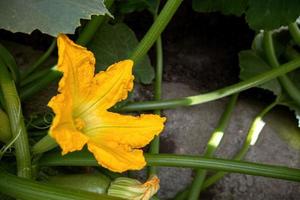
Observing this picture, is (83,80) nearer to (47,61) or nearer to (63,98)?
(63,98)

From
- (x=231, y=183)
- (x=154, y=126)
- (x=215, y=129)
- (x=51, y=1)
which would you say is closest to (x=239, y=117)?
(x=215, y=129)

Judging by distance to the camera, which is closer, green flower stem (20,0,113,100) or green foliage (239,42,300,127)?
green flower stem (20,0,113,100)

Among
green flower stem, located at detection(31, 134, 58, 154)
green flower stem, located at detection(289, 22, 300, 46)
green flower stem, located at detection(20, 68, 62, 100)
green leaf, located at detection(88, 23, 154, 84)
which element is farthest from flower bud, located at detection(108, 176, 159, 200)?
green flower stem, located at detection(289, 22, 300, 46)

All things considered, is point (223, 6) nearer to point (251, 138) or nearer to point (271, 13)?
point (271, 13)

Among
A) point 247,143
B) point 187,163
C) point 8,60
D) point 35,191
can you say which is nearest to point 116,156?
point 35,191

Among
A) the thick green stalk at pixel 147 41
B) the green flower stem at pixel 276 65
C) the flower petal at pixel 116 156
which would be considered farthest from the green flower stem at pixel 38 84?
the green flower stem at pixel 276 65

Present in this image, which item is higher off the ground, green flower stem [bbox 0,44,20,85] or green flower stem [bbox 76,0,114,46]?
green flower stem [bbox 76,0,114,46]

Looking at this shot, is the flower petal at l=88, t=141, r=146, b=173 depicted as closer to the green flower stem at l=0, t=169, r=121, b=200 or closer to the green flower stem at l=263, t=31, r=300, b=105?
the green flower stem at l=0, t=169, r=121, b=200
